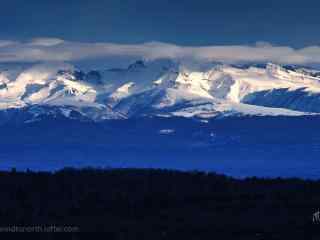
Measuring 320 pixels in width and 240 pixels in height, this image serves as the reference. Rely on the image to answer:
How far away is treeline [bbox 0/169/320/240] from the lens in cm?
3186

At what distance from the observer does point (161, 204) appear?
37.0m

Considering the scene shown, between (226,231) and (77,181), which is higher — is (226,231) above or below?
below

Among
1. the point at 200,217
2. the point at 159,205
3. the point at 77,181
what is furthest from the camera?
the point at 77,181

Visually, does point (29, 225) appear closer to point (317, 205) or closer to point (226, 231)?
point (226, 231)

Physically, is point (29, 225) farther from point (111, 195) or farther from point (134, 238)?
point (111, 195)

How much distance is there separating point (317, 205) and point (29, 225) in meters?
9.15

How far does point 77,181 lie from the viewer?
143 feet

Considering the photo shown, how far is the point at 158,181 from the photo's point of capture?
43844mm

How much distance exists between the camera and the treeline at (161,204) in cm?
3186

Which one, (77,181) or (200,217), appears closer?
(200,217)

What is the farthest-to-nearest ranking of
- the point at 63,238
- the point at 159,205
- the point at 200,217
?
the point at 159,205 < the point at 200,217 < the point at 63,238

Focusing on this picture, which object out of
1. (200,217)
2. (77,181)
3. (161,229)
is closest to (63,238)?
(161,229)

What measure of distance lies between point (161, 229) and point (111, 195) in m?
6.73

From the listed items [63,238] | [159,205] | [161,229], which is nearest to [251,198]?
[159,205]
